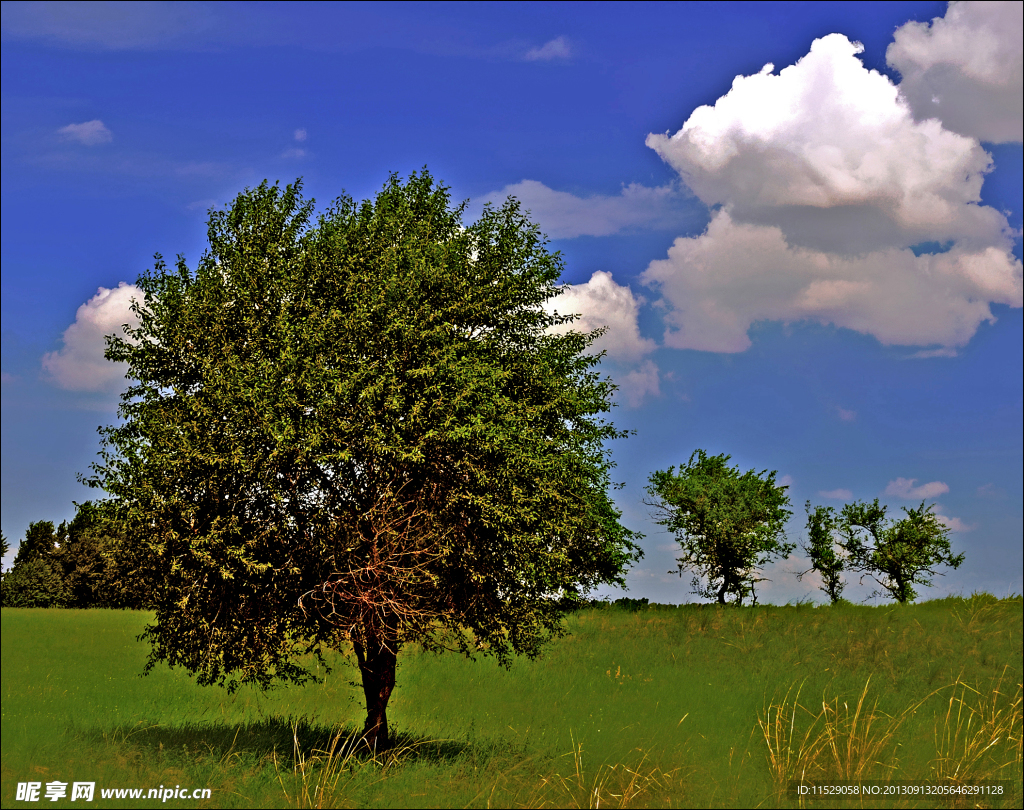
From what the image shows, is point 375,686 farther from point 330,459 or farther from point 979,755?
point 979,755

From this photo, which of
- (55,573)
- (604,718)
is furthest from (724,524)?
(55,573)

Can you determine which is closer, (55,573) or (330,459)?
(330,459)

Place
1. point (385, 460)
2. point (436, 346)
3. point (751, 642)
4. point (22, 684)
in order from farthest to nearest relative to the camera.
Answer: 1. point (751, 642)
2. point (22, 684)
3. point (436, 346)
4. point (385, 460)

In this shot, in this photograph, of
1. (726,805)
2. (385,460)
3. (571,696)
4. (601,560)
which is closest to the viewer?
(726,805)

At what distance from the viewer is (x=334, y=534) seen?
1867cm

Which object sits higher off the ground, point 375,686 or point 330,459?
point 330,459

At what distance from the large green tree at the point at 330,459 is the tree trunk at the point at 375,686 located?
5 centimetres

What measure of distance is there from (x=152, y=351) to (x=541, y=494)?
1109cm

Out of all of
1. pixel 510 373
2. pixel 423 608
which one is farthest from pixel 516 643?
pixel 510 373

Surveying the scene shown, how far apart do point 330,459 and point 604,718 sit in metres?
15.4

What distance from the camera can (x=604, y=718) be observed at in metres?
27.5

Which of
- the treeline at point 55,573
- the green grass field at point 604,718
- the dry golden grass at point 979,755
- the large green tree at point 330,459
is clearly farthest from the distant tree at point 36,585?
the dry golden grass at point 979,755

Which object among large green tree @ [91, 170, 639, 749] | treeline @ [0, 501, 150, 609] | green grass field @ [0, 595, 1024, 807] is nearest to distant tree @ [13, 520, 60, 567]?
treeline @ [0, 501, 150, 609]

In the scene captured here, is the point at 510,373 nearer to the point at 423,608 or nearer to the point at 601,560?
the point at 423,608
